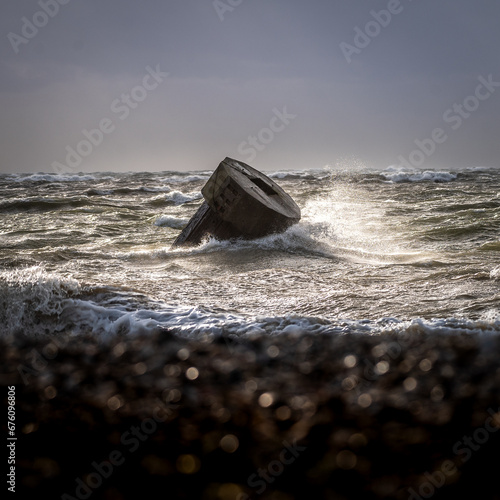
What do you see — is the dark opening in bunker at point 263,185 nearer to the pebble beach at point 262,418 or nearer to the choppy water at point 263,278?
the choppy water at point 263,278

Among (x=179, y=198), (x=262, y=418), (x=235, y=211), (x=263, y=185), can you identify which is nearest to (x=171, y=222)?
(x=263, y=185)

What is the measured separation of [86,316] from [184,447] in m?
2.65

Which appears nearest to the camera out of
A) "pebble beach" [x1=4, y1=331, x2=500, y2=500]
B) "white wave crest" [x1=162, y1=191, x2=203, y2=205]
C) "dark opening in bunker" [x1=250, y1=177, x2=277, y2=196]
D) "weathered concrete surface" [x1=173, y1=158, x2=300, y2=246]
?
"pebble beach" [x1=4, y1=331, x2=500, y2=500]

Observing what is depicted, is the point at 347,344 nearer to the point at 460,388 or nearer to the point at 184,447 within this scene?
the point at 460,388

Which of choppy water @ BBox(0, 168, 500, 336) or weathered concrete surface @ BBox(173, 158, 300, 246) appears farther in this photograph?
weathered concrete surface @ BBox(173, 158, 300, 246)

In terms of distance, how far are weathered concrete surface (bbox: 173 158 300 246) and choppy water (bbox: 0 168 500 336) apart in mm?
296

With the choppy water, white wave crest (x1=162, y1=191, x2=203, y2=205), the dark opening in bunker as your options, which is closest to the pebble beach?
the choppy water

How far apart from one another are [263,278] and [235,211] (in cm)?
295

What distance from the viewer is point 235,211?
923 cm

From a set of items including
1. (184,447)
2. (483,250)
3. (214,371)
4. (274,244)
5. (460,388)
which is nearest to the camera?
(184,447)

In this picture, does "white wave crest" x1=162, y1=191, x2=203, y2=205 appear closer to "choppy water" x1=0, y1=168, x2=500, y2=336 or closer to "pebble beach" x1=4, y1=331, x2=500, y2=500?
"choppy water" x1=0, y1=168, x2=500, y2=336

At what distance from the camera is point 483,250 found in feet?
27.9

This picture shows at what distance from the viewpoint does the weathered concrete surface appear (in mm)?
9141

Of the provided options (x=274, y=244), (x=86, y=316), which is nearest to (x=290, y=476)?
(x=86, y=316)
